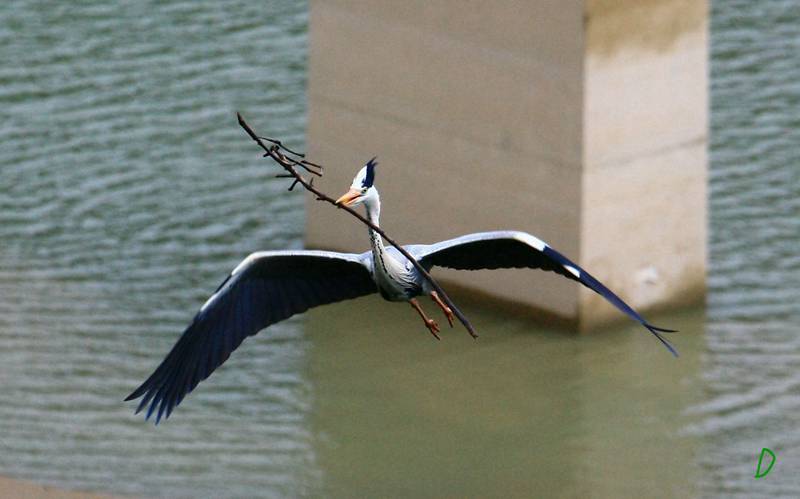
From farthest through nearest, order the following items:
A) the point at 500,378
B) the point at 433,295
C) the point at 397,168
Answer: the point at 397,168 < the point at 500,378 < the point at 433,295

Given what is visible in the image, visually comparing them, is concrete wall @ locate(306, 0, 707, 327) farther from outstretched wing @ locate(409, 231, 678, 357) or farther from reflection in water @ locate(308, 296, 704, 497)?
outstretched wing @ locate(409, 231, 678, 357)

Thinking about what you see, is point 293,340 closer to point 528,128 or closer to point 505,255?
point 528,128

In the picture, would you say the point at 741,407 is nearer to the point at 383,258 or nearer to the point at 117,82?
the point at 383,258

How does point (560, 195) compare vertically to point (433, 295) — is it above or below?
below

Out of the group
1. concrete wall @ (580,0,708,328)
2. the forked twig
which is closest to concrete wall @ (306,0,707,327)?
concrete wall @ (580,0,708,328)

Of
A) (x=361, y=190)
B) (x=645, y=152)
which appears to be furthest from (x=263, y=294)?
(x=645, y=152)

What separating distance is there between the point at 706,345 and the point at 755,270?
104 cm

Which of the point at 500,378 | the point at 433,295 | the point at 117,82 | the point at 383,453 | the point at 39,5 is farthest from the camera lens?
the point at 39,5

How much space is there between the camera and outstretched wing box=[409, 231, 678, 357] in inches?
290

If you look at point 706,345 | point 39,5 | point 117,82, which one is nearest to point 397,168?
point 706,345

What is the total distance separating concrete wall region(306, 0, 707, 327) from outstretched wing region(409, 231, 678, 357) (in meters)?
4.91

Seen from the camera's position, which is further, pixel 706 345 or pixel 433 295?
pixel 706 345

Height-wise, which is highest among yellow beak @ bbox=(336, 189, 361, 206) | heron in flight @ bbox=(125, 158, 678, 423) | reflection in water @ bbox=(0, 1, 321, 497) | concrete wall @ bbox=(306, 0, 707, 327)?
yellow beak @ bbox=(336, 189, 361, 206)

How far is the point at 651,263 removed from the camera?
1330cm
